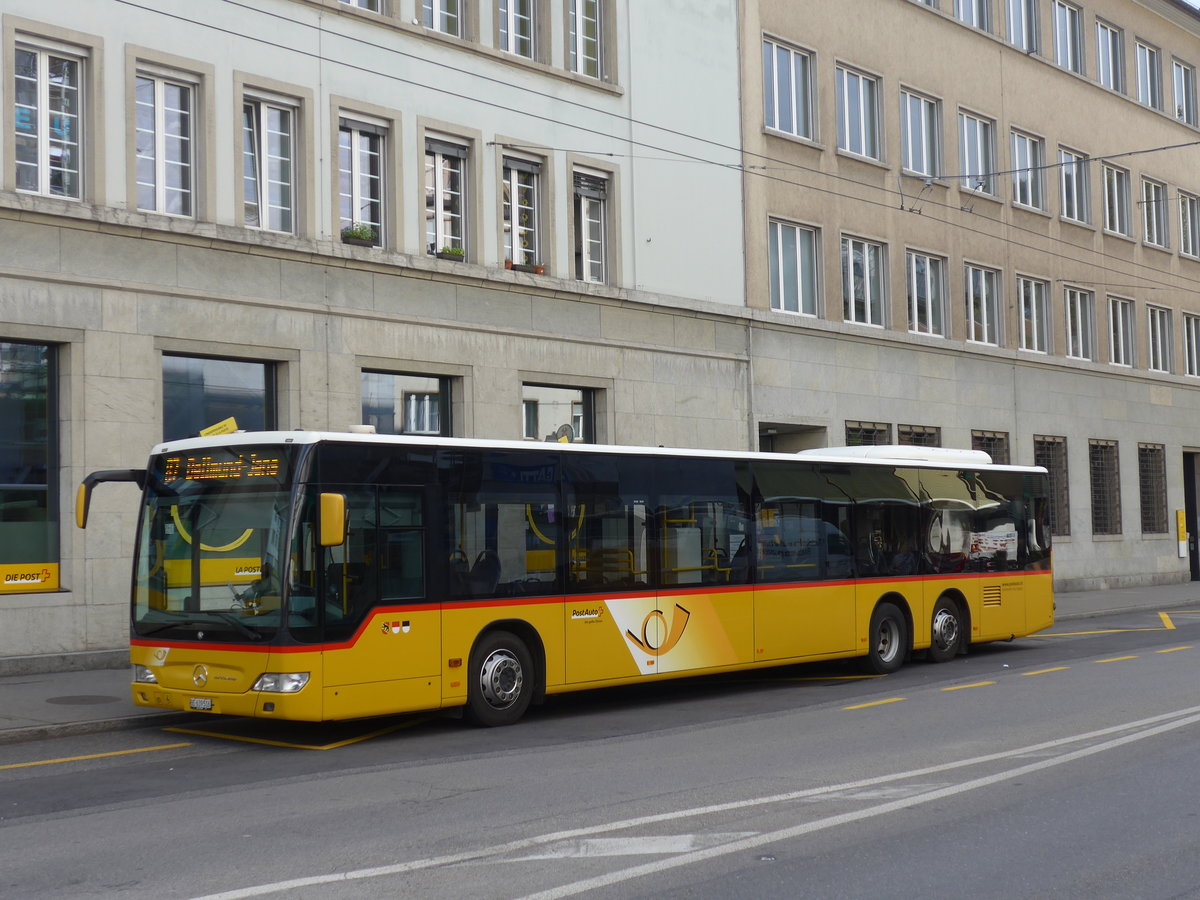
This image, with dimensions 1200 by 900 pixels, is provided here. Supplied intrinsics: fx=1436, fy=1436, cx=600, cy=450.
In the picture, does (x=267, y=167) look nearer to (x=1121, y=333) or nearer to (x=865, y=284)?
(x=865, y=284)

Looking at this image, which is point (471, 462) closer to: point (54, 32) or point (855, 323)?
point (54, 32)

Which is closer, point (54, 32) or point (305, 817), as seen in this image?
point (305, 817)

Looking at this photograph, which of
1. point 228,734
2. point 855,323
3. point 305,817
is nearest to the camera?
point 305,817

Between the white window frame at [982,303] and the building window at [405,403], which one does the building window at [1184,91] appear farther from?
the building window at [405,403]

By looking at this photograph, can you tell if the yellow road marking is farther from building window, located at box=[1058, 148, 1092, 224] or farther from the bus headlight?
building window, located at box=[1058, 148, 1092, 224]

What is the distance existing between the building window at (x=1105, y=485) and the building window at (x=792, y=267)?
11.9 meters

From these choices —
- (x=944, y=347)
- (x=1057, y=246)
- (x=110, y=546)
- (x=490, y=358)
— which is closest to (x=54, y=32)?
(x=110, y=546)

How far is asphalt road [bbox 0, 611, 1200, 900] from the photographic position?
22.1ft

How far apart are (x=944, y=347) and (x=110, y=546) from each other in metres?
20.2

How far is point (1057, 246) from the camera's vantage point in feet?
120

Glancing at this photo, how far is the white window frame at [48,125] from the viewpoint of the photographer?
17.1 metres

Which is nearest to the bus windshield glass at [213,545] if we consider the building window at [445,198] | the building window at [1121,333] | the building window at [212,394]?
the building window at [212,394]

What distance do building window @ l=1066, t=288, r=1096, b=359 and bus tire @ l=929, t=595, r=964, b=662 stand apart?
63.1 ft

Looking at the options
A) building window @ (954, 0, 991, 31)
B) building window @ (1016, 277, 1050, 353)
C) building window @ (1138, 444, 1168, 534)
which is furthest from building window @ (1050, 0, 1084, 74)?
building window @ (1138, 444, 1168, 534)
